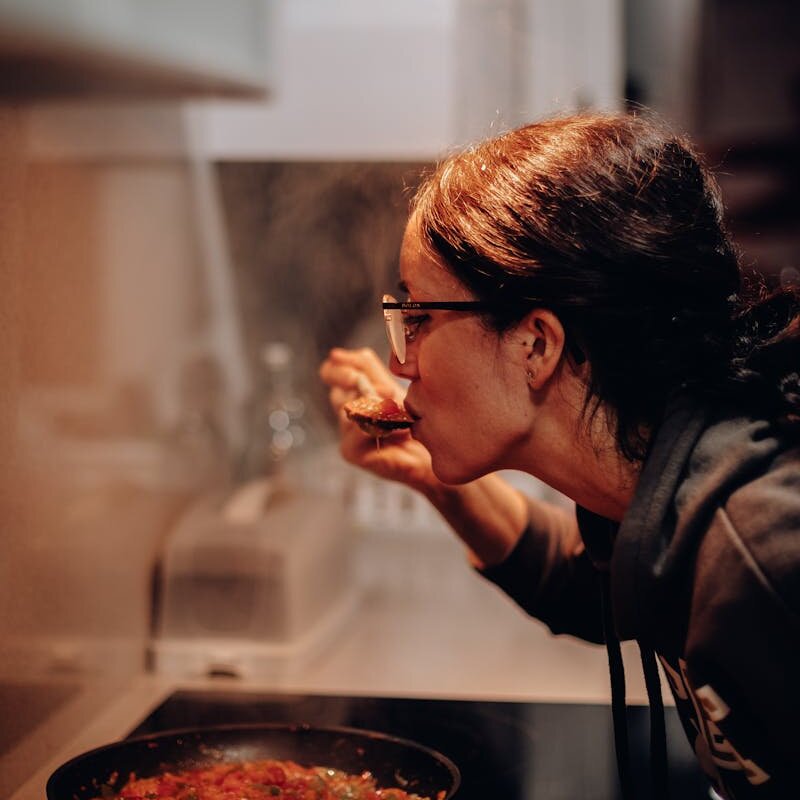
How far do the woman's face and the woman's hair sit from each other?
3 cm

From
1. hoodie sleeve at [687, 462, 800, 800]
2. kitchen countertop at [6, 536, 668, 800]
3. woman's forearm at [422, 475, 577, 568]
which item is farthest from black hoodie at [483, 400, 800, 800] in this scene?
kitchen countertop at [6, 536, 668, 800]

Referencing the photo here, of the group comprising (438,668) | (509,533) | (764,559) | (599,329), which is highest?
(599,329)

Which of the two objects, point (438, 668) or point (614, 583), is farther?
point (438, 668)

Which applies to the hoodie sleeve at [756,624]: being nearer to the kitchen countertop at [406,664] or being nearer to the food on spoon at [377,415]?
the food on spoon at [377,415]

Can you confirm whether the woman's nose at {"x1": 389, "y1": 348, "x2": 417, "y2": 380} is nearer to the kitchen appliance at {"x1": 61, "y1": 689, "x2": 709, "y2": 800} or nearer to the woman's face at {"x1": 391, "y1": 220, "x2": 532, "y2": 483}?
the woman's face at {"x1": 391, "y1": 220, "x2": 532, "y2": 483}

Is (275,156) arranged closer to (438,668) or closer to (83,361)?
(83,361)

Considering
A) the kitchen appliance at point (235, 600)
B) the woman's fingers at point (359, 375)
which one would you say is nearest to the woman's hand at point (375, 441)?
the woman's fingers at point (359, 375)

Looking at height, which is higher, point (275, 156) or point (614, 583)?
point (275, 156)

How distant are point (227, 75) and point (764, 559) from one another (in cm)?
132

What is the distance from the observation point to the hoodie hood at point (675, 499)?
3.06ft

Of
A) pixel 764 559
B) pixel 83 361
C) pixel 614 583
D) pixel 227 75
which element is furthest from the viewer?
pixel 227 75

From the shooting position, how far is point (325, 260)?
2.27 m

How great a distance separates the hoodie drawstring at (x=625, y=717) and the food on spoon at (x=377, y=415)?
0.92ft

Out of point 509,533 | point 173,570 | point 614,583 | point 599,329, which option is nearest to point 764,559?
point 614,583
